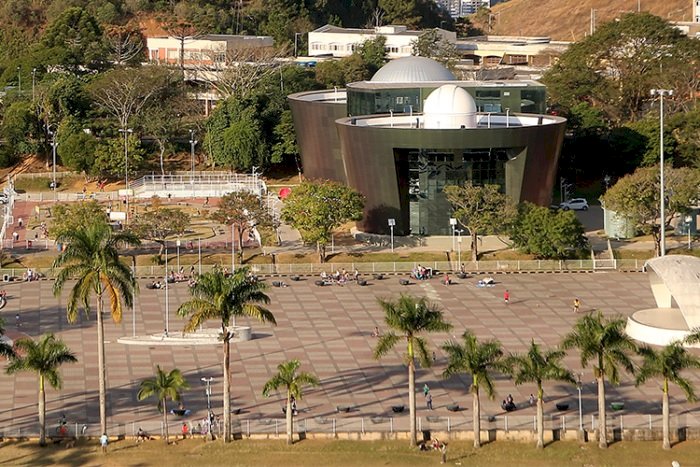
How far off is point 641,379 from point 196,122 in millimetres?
97793

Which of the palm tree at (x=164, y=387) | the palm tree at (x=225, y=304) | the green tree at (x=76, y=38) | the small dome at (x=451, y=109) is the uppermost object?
the green tree at (x=76, y=38)

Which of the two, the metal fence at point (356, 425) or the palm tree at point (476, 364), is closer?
the palm tree at point (476, 364)

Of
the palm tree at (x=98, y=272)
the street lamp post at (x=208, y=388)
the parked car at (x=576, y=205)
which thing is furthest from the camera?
the parked car at (x=576, y=205)

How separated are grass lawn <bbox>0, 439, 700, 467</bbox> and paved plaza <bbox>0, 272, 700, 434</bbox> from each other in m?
2.66

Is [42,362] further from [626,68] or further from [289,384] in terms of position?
[626,68]

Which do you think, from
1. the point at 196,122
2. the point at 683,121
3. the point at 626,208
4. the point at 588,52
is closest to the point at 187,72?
the point at 196,122

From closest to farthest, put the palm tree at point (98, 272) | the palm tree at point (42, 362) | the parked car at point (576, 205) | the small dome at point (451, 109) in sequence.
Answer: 1. the palm tree at point (42, 362)
2. the palm tree at point (98, 272)
3. the small dome at point (451, 109)
4. the parked car at point (576, 205)

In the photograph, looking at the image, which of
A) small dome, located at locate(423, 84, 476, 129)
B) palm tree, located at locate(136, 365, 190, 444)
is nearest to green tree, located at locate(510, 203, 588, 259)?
small dome, located at locate(423, 84, 476, 129)

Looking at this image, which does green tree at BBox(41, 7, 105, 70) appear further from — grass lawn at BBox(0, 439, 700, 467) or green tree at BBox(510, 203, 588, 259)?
grass lawn at BBox(0, 439, 700, 467)

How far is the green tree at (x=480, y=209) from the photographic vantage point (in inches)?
4537

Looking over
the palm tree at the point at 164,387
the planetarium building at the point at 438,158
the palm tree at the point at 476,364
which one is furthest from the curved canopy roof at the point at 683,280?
the planetarium building at the point at 438,158

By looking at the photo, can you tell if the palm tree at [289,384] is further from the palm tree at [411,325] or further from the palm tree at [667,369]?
the palm tree at [667,369]

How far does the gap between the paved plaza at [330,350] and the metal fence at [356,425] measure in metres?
0.34

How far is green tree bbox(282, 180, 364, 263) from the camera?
115812 mm
